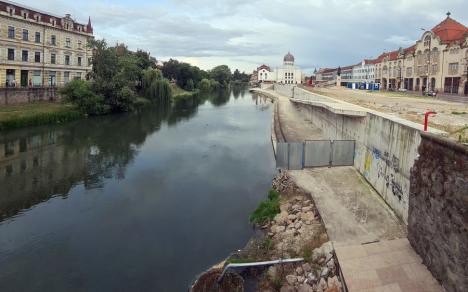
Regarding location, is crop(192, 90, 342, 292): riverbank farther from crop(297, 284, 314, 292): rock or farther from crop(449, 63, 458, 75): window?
crop(449, 63, 458, 75): window

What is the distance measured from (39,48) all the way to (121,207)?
134 ft

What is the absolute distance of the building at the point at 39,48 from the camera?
4403 cm

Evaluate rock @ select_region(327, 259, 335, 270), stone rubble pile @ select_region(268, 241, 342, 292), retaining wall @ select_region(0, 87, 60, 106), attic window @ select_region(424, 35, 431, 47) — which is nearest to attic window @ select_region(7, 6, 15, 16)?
retaining wall @ select_region(0, 87, 60, 106)

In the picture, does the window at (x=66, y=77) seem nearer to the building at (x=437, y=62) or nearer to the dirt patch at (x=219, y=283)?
the dirt patch at (x=219, y=283)

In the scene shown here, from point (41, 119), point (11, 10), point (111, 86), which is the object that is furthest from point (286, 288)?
point (11, 10)

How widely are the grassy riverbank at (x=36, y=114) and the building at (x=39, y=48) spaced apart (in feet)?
16.7

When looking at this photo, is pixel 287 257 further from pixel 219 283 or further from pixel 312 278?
pixel 219 283

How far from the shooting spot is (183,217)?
16359mm

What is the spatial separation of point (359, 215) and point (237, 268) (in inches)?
201

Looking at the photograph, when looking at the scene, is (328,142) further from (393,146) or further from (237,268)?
(237,268)

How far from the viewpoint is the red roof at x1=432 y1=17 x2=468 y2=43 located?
53.9 metres

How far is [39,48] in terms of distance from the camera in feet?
161

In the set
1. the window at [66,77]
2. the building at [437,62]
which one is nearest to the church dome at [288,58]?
the building at [437,62]

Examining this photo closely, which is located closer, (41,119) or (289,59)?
(41,119)
